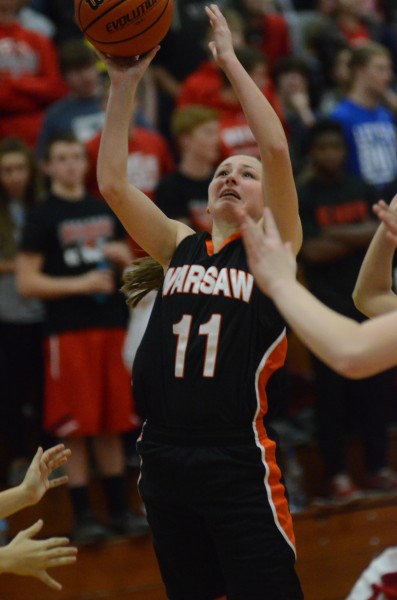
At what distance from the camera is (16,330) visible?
6.19m

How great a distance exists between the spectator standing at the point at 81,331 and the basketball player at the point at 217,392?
2036 mm

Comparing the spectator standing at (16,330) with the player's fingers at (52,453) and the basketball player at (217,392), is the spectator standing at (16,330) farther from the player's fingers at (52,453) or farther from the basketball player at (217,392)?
the basketball player at (217,392)

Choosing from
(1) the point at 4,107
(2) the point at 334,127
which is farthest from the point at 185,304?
(1) the point at 4,107

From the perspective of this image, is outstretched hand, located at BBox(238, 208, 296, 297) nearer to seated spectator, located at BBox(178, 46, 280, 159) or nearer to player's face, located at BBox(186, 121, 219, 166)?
player's face, located at BBox(186, 121, 219, 166)

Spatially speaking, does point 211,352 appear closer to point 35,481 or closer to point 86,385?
point 35,481

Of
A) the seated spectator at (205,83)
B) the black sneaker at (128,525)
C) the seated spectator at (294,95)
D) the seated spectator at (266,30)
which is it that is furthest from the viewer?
the seated spectator at (266,30)

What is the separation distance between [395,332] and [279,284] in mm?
321

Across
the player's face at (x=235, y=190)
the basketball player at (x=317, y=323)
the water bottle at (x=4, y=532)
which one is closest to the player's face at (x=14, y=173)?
the water bottle at (x=4, y=532)

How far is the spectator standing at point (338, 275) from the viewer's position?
21.1 feet

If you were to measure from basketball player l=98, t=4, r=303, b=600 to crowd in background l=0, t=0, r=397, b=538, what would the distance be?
5.52 feet

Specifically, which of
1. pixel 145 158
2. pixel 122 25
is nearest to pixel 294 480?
pixel 145 158

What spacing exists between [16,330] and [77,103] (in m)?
1.75

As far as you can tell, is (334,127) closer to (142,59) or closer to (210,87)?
(210,87)

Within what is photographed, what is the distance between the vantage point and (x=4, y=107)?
7379mm
